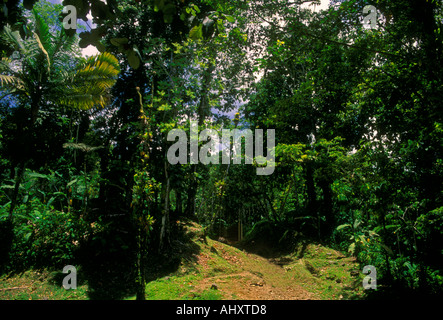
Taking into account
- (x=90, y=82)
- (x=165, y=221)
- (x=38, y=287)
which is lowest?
(x=38, y=287)

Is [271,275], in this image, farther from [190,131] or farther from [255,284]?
[190,131]

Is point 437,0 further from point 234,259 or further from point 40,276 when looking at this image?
point 40,276


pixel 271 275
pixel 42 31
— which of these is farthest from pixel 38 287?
pixel 42 31

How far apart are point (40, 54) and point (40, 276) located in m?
5.79

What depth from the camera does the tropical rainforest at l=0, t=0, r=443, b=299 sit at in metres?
3.62

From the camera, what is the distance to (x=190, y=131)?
6.96 meters

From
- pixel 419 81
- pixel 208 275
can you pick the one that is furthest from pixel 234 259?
pixel 419 81

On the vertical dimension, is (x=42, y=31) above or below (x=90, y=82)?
Result: above

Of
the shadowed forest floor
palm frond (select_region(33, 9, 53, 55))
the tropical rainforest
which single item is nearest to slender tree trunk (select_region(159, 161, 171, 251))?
the tropical rainforest

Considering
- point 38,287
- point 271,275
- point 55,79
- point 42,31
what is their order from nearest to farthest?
point 38,287, point 42,31, point 55,79, point 271,275

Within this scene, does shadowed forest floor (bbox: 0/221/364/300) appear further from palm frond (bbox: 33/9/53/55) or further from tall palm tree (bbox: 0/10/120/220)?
palm frond (bbox: 33/9/53/55)

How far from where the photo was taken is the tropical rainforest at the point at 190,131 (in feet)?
11.9

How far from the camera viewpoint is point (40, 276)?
5.28 meters

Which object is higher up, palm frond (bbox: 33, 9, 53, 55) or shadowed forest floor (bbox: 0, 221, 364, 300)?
palm frond (bbox: 33, 9, 53, 55)
